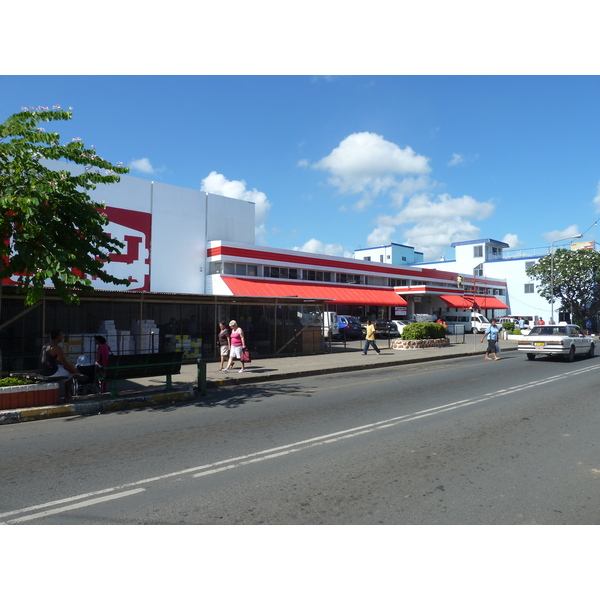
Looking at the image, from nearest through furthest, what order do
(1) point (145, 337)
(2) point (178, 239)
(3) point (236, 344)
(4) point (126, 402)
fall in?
(4) point (126, 402) → (3) point (236, 344) → (1) point (145, 337) → (2) point (178, 239)

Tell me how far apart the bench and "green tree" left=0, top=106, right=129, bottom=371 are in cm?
166

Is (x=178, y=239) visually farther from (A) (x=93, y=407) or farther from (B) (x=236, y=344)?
(A) (x=93, y=407)

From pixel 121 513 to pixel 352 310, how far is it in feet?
127

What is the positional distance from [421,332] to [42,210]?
812 inches

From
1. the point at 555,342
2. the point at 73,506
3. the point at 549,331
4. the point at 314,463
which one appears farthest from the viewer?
the point at 549,331

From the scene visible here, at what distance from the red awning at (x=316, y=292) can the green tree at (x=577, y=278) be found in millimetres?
17753

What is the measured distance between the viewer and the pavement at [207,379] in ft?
30.2

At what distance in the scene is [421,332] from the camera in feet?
85.0

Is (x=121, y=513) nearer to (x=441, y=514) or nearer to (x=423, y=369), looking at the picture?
(x=441, y=514)

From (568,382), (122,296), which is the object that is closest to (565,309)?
(568,382)

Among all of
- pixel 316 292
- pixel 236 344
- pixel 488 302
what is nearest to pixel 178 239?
pixel 316 292

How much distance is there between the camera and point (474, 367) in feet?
57.8

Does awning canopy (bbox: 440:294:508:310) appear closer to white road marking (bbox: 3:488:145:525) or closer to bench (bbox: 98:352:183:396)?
bench (bbox: 98:352:183:396)

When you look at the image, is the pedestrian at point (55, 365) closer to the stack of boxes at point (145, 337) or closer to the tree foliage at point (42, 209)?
the tree foliage at point (42, 209)
